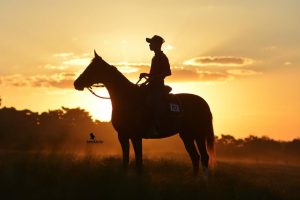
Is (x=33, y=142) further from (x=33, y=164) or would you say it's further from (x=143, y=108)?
(x=143, y=108)

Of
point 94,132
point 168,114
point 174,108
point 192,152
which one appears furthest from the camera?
point 94,132

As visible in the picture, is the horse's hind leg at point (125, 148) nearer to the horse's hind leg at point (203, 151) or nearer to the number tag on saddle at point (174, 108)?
the number tag on saddle at point (174, 108)

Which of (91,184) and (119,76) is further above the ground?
(119,76)

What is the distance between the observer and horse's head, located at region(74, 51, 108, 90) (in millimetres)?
15836

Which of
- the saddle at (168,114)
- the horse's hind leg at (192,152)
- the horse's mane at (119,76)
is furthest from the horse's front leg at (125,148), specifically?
the horse's hind leg at (192,152)

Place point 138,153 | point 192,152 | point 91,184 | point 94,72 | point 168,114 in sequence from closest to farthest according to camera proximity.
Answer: point 91,184 < point 138,153 < point 94,72 < point 168,114 < point 192,152

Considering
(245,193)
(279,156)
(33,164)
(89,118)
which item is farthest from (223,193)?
(279,156)

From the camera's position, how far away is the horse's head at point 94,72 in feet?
52.0

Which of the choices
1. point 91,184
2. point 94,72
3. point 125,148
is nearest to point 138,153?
point 125,148

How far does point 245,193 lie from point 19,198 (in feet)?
17.7

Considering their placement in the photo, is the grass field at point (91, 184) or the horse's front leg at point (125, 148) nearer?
the grass field at point (91, 184)

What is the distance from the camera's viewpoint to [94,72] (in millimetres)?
15828

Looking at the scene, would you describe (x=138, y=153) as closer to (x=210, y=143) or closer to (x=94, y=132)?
(x=210, y=143)

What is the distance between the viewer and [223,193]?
13617mm
